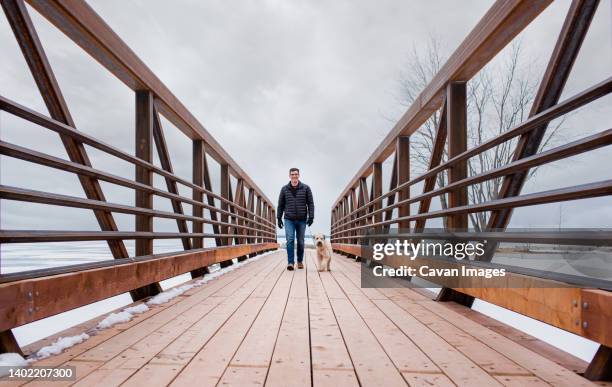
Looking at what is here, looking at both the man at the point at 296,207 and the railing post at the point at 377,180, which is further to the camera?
the railing post at the point at 377,180

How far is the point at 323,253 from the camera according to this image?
618 centimetres

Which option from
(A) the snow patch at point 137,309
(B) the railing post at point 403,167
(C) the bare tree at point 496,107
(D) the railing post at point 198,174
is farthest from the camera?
(C) the bare tree at point 496,107

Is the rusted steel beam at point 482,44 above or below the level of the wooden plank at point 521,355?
above

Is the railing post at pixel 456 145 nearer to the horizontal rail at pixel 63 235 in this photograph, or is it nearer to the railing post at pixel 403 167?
the railing post at pixel 403 167

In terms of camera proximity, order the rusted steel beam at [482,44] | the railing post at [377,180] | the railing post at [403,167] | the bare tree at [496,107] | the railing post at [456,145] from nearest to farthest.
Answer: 1. the rusted steel beam at [482,44]
2. the railing post at [456,145]
3. the railing post at [403,167]
4. the railing post at [377,180]
5. the bare tree at [496,107]

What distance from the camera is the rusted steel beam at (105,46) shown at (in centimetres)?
254

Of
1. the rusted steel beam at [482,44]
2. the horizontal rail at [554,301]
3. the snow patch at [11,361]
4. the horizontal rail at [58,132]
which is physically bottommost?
the snow patch at [11,361]

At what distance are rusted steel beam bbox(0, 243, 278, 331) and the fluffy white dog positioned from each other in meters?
2.66

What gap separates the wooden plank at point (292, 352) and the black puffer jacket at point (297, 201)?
3.86 metres

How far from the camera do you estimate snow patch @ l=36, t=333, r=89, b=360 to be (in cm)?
199

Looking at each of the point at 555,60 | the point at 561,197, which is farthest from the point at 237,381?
the point at 555,60

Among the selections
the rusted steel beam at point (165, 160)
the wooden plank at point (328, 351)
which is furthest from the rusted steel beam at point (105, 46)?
the wooden plank at point (328, 351)

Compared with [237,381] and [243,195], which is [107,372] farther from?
[243,195]

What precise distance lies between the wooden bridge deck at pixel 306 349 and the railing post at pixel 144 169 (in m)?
0.58
